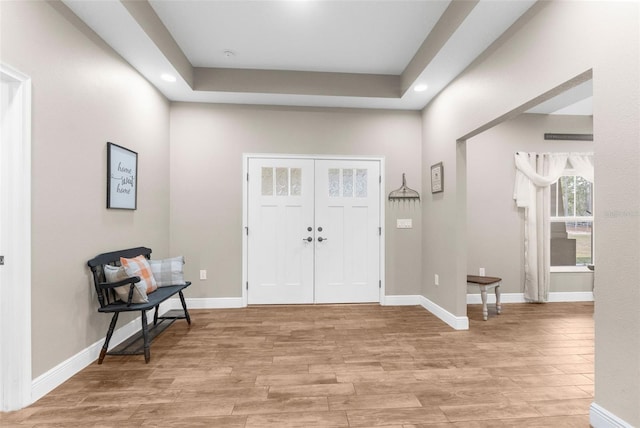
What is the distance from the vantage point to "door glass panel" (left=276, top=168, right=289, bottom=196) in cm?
378

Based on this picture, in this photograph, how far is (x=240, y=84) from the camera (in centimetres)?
334

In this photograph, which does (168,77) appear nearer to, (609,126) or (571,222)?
(609,126)

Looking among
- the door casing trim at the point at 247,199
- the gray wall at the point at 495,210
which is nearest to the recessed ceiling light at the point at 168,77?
the door casing trim at the point at 247,199

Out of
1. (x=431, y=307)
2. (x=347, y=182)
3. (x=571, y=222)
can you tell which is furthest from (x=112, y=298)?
(x=571, y=222)

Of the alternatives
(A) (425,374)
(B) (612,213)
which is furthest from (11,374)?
(B) (612,213)

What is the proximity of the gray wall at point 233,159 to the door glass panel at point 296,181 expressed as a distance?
266mm

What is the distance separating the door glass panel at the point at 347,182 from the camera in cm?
384

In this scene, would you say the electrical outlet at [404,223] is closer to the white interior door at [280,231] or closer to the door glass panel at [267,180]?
the white interior door at [280,231]

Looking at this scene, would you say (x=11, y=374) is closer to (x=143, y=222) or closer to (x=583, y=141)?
(x=143, y=222)

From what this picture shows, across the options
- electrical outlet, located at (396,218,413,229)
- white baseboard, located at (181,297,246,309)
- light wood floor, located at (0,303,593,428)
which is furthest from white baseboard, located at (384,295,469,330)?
white baseboard, located at (181,297,246,309)

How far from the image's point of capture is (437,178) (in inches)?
133

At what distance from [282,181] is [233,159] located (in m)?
0.69

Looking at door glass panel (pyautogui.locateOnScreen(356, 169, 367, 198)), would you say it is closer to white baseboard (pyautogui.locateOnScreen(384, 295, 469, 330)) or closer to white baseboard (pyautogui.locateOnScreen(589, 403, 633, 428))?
white baseboard (pyautogui.locateOnScreen(384, 295, 469, 330))

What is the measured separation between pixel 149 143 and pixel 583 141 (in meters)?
5.70
